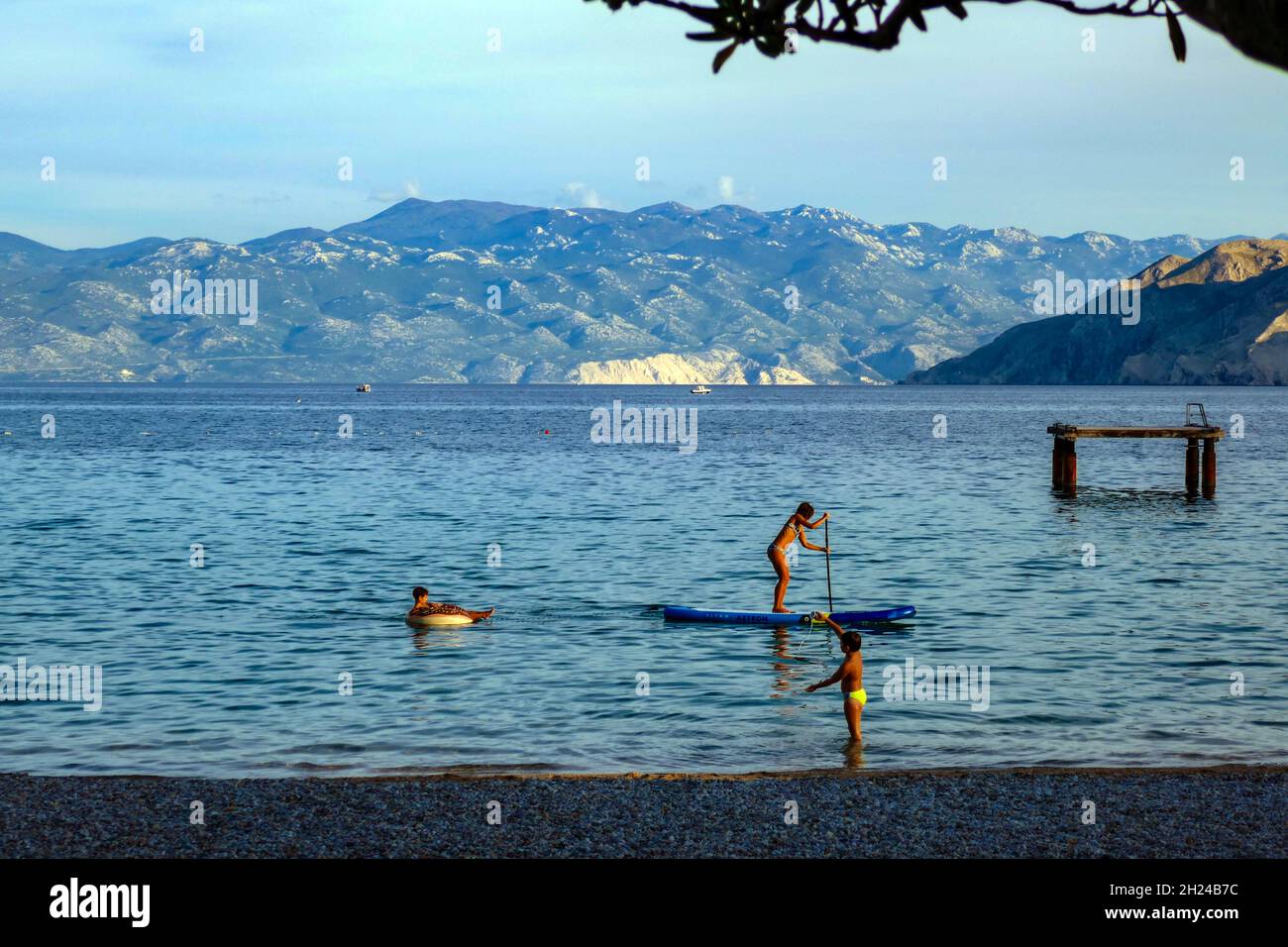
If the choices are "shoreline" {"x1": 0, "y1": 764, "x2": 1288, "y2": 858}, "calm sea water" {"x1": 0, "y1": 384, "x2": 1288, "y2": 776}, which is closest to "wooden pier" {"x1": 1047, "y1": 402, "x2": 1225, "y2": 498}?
"calm sea water" {"x1": 0, "y1": 384, "x2": 1288, "y2": 776}

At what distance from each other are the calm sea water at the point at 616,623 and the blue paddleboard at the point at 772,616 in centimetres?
39

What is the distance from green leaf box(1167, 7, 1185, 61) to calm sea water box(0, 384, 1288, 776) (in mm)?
12579

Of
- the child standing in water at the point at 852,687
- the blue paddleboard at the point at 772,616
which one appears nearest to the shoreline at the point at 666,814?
the child standing in water at the point at 852,687

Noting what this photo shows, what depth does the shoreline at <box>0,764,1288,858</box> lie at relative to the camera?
1311cm

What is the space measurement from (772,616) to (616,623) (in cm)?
362

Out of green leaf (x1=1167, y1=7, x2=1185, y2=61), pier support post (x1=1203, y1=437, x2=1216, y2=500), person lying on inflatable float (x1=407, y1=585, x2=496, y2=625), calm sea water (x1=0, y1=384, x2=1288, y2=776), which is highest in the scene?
green leaf (x1=1167, y1=7, x2=1185, y2=61)

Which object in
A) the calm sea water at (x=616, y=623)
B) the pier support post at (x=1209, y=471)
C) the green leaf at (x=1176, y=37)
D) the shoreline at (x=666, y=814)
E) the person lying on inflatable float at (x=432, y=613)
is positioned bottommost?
the calm sea water at (x=616, y=623)

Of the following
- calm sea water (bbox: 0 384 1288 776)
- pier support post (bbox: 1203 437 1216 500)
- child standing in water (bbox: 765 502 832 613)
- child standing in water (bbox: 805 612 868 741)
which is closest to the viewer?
child standing in water (bbox: 805 612 868 741)

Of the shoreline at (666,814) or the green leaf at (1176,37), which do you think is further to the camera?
the shoreline at (666,814)

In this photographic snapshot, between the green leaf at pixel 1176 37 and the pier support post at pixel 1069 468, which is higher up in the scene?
the green leaf at pixel 1176 37

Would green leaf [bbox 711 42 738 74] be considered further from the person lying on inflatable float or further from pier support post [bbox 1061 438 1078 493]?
pier support post [bbox 1061 438 1078 493]

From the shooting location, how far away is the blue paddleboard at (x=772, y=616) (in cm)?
3077

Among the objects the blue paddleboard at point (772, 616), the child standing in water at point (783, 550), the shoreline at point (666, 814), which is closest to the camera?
the shoreline at point (666, 814)

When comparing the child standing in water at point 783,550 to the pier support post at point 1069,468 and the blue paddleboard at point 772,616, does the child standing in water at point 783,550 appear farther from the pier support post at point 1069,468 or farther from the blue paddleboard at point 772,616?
the pier support post at point 1069,468
